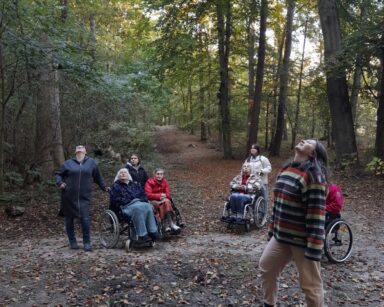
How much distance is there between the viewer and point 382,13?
10.4 metres

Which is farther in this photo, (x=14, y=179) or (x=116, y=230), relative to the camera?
(x=14, y=179)

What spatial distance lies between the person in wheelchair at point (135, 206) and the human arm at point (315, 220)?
138 inches

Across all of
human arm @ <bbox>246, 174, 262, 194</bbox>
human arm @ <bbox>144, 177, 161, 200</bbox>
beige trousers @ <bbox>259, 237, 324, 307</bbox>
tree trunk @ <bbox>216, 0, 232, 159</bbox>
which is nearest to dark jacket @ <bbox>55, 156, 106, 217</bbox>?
human arm @ <bbox>144, 177, 161, 200</bbox>

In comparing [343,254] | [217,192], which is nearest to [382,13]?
[217,192]

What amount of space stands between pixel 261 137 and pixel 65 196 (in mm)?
19624

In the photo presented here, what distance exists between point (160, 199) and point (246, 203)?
157 centimetres

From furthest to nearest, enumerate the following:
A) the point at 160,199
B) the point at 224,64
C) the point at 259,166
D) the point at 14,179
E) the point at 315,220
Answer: the point at 224,64, the point at 14,179, the point at 259,166, the point at 160,199, the point at 315,220

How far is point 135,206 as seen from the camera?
6.19m

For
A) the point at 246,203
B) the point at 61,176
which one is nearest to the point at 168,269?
the point at 61,176

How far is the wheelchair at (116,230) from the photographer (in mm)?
6168

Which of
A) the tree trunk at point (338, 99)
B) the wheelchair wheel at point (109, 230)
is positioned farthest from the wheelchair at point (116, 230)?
the tree trunk at point (338, 99)

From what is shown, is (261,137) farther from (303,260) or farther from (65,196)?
(303,260)

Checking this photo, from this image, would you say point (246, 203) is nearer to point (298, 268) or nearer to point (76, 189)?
point (76, 189)

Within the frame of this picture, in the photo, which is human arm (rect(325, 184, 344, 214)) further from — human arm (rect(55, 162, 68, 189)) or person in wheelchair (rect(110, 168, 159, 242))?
human arm (rect(55, 162, 68, 189))
